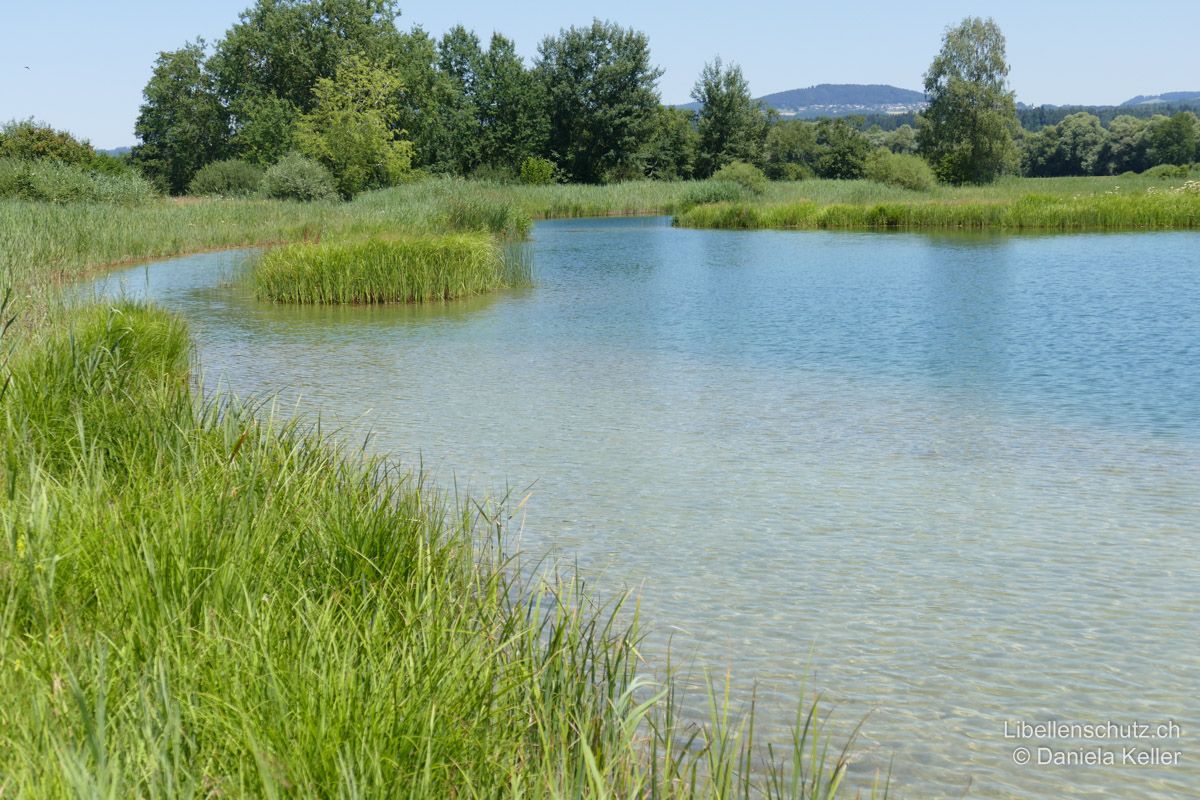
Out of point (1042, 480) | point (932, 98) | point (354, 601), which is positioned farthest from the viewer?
point (932, 98)

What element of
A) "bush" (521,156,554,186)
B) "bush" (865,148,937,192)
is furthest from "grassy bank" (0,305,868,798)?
"bush" (521,156,554,186)

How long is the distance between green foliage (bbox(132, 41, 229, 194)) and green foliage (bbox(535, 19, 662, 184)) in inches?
Result: 624

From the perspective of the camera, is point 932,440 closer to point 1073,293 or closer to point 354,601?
point 354,601

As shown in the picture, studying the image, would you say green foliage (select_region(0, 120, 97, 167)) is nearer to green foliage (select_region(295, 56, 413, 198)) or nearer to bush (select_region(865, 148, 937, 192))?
green foliage (select_region(295, 56, 413, 198))

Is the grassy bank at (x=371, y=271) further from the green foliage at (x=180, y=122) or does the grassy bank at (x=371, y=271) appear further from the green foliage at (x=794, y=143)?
the green foliage at (x=794, y=143)

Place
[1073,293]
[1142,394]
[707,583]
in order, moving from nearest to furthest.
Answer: [707,583] < [1142,394] < [1073,293]

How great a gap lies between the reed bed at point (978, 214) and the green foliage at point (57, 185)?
14.6m

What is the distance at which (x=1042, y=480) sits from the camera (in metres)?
5.66

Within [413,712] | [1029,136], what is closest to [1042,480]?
[413,712]

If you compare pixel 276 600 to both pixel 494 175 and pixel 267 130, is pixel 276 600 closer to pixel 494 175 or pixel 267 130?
pixel 494 175

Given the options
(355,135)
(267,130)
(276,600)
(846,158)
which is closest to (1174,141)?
(846,158)

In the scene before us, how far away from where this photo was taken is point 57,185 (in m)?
24.3

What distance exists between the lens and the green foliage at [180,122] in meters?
51.8

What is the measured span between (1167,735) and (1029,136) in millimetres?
96150
